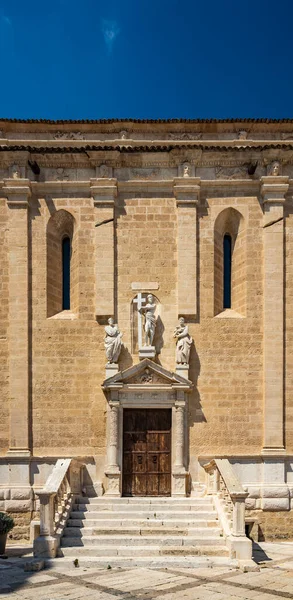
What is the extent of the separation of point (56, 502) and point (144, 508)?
73.0 inches

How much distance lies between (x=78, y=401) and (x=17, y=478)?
208cm

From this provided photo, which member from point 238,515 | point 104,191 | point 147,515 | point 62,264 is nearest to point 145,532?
point 147,515

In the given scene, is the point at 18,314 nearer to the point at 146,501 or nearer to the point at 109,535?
the point at 146,501

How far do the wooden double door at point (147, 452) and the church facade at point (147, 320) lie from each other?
0.10ft

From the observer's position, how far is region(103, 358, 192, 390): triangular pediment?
46.5 feet

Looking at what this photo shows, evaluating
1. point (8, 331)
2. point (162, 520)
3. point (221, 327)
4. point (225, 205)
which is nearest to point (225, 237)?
point (225, 205)

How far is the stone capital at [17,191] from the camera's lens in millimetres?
14703

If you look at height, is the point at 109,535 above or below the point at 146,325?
below

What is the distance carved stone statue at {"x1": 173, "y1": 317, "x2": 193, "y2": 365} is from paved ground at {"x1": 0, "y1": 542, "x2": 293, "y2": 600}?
14.8ft

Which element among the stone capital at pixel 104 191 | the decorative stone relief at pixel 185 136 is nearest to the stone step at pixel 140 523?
the stone capital at pixel 104 191

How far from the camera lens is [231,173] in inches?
591

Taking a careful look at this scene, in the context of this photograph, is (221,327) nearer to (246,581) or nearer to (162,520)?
(162,520)

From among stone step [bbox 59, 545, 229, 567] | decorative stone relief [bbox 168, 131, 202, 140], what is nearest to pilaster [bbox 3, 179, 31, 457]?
stone step [bbox 59, 545, 229, 567]

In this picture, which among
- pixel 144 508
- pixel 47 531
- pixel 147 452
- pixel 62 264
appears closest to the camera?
pixel 47 531
